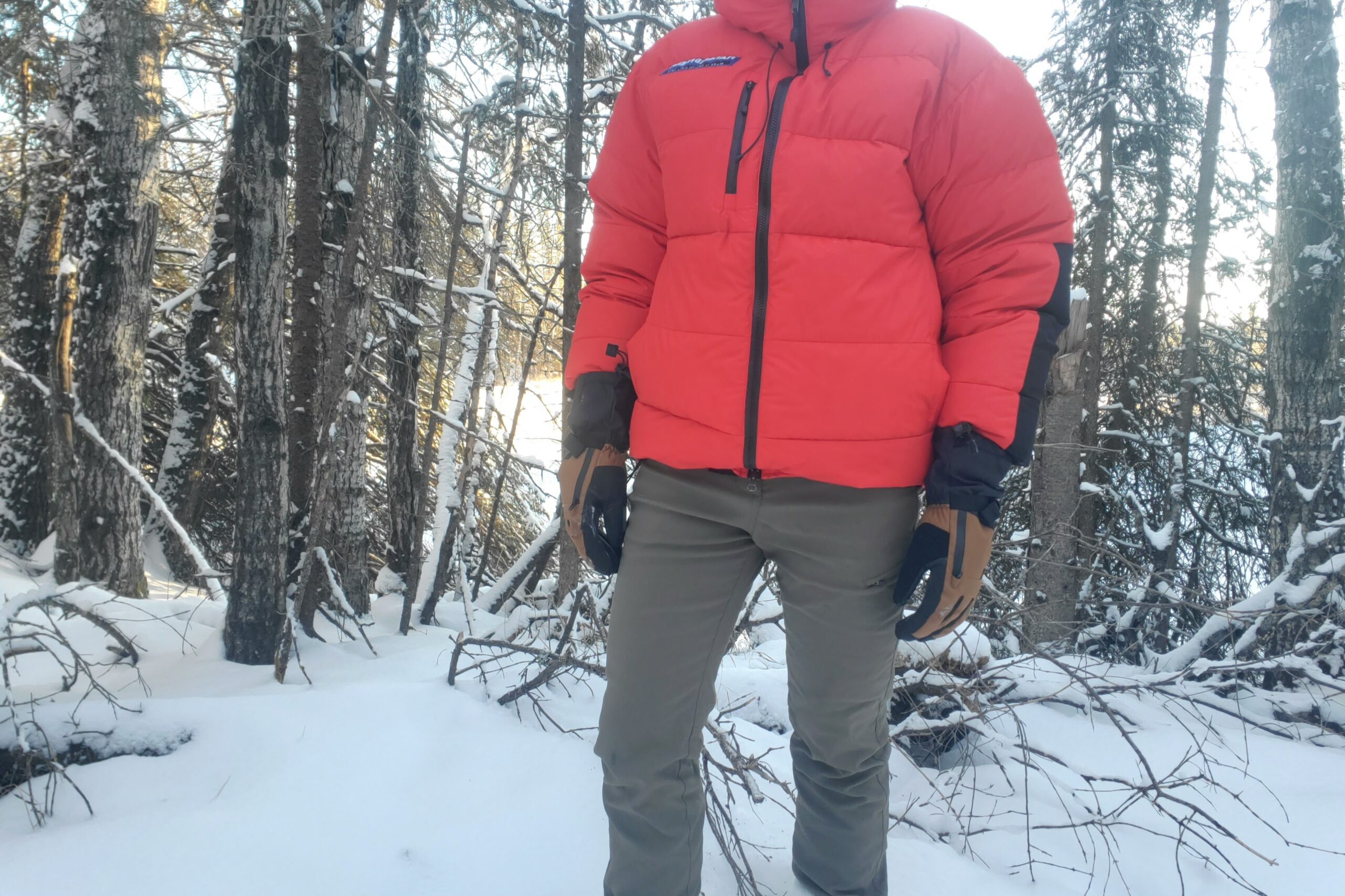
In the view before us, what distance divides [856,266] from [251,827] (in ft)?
6.19

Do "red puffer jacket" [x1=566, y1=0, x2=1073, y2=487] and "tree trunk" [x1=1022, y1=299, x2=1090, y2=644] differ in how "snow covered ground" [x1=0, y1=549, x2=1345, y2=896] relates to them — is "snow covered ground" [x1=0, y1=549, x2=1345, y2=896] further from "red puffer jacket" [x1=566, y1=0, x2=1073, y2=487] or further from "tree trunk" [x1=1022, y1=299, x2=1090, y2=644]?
"tree trunk" [x1=1022, y1=299, x2=1090, y2=644]

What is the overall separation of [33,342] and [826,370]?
714 cm

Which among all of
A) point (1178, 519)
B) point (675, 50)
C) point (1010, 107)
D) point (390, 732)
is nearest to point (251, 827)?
point (390, 732)

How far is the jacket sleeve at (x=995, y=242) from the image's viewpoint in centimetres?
147

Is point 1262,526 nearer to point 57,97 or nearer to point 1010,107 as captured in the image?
point 1010,107

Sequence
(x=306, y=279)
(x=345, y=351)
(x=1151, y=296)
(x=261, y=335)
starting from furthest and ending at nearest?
1. (x=1151, y=296)
2. (x=306, y=279)
3. (x=345, y=351)
4. (x=261, y=335)

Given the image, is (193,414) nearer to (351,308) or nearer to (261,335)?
(351,308)

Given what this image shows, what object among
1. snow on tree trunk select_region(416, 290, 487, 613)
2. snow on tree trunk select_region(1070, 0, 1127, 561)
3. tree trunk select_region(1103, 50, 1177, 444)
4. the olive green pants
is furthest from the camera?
tree trunk select_region(1103, 50, 1177, 444)

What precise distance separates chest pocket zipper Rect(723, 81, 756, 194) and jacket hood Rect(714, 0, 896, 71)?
11 centimetres

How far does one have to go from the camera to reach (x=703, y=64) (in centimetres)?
164

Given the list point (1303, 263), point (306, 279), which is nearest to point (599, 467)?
point (306, 279)

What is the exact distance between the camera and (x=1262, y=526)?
6.04 meters

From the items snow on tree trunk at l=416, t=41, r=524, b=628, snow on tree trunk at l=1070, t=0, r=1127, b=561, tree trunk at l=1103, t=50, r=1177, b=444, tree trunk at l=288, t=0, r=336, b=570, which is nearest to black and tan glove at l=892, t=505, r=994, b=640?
snow on tree trunk at l=416, t=41, r=524, b=628

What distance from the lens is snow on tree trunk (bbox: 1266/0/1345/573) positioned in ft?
14.2
